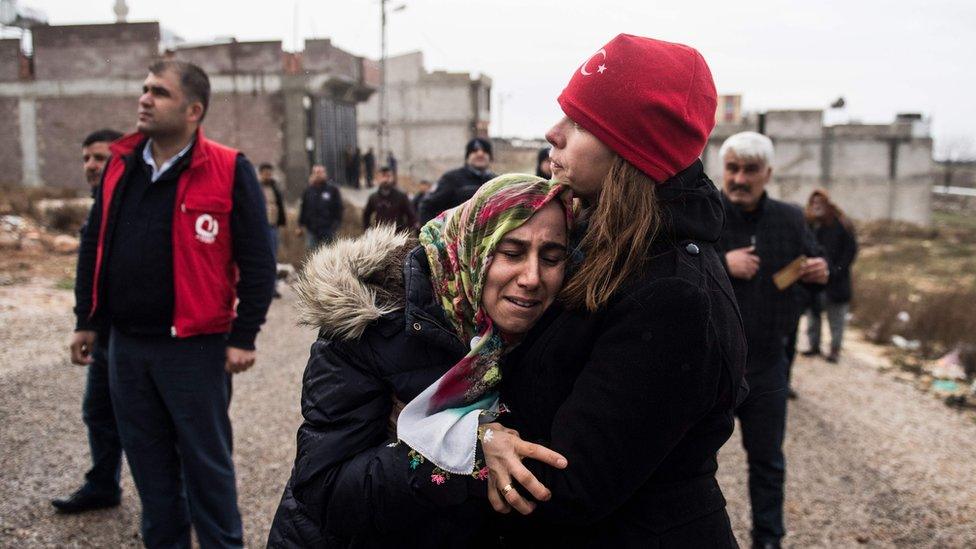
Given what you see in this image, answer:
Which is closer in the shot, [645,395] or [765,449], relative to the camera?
[645,395]

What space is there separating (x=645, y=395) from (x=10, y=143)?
28555 millimetres

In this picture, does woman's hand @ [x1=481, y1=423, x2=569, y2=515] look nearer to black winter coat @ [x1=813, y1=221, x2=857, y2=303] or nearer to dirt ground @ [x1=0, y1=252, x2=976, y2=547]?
dirt ground @ [x1=0, y1=252, x2=976, y2=547]

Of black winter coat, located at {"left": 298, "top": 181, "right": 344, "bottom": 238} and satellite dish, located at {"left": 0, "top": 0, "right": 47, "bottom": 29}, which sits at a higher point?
satellite dish, located at {"left": 0, "top": 0, "right": 47, "bottom": 29}

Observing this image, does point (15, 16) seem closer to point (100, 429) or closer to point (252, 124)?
point (252, 124)

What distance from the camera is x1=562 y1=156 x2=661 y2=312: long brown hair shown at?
150cm

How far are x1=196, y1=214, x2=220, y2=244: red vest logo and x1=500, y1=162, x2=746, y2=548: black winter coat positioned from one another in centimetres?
190

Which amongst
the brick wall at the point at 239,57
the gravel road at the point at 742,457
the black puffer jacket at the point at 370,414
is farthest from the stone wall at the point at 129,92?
the black puffer jacket at the point at 370,414

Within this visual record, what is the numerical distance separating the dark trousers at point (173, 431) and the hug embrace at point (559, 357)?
1.44 m

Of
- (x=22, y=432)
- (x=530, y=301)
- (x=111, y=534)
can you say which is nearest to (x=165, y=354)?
(x=111, y=534)

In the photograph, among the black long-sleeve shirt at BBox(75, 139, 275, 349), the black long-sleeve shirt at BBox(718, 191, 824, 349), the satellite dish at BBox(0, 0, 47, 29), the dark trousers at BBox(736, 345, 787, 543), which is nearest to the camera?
the black long-sleeve shirt at BBox(75, 139, 275, 349)

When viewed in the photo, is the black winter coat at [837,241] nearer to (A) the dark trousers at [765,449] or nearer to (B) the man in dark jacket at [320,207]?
(A) the dark trousers at [765,449]

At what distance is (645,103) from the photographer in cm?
153

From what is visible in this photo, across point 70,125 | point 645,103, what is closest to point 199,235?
point 645,103

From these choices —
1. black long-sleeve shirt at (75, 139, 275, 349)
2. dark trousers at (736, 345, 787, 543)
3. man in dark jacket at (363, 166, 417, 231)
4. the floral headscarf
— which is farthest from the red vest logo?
man in dark jacket at (363, 166, 417, 231)
